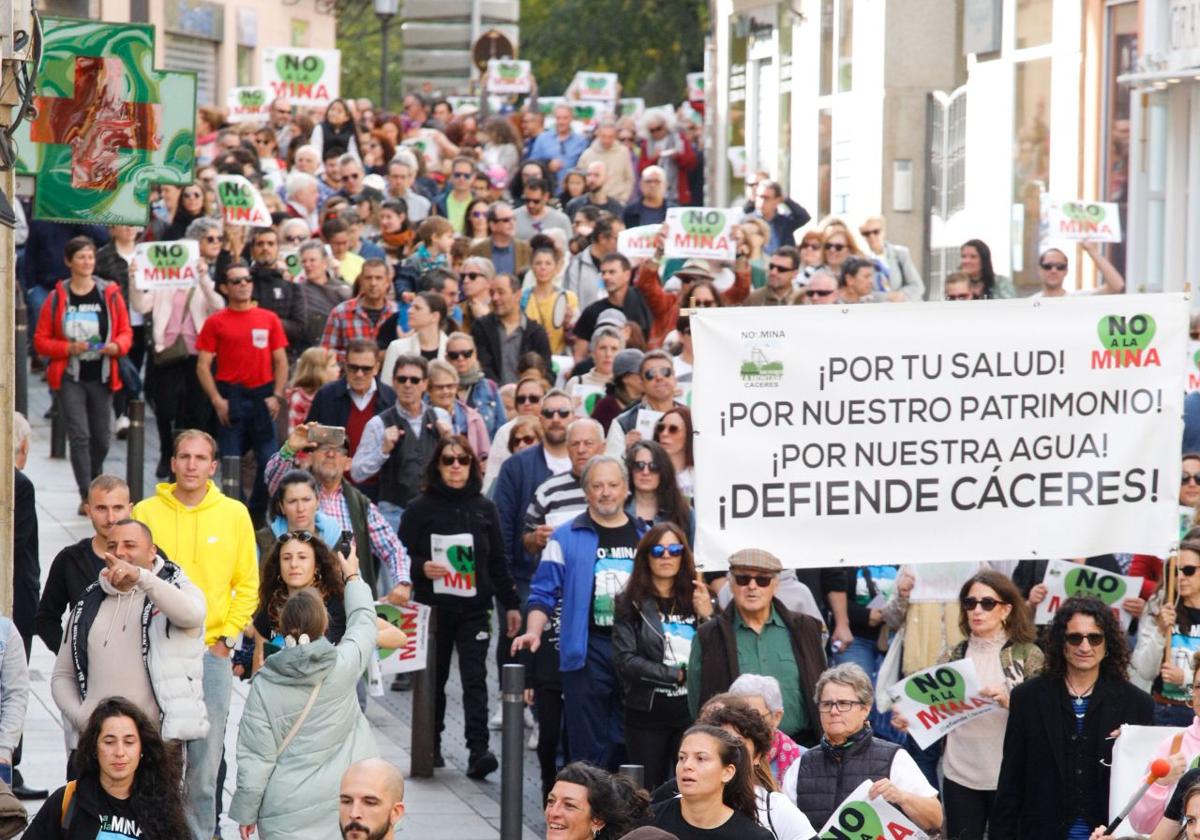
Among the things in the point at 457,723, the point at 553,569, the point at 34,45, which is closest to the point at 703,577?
the point at 553,569

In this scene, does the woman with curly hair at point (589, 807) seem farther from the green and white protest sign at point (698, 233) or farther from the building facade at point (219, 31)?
the building facade at point (219, 31)

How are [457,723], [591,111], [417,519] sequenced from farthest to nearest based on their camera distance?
1. [591,111]
2. [457,723]
3. [417,519]

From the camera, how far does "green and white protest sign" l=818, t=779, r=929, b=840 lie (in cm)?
907

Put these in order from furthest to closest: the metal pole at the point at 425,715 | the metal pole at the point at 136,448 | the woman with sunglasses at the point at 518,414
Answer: the metal pole at the point at 136,448 → the woman with sunglasses at the point at 518,414 → the metal pole at the point at 425,715

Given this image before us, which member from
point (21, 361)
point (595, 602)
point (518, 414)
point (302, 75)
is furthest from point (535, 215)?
point (595, 602)

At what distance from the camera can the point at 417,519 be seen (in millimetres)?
13266

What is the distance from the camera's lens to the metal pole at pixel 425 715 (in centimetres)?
1291

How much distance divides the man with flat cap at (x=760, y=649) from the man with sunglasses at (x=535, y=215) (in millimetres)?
11201

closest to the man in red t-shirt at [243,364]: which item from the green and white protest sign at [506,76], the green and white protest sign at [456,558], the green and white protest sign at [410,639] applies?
the green and white protest sign at [456,558]

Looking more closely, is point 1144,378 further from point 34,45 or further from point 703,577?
point 34,45

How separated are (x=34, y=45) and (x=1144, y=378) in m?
5.11

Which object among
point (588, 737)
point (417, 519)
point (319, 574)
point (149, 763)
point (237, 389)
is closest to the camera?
point (149, 763)

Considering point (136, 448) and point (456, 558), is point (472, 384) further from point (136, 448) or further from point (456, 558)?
point (456, 558)

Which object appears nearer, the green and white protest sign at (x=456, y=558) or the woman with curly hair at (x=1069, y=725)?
the woman with curly hair at (x=1069, y=725)
